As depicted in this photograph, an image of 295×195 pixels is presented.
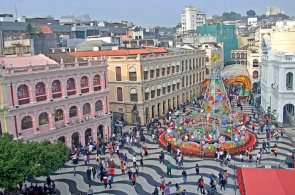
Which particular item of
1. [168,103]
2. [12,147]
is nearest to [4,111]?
[12,147]

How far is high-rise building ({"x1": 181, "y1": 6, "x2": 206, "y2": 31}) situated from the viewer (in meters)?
184

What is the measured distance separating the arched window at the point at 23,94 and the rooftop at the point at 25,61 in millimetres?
2350

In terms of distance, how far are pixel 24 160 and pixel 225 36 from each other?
350ft

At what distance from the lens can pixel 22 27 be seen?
69.2 meters

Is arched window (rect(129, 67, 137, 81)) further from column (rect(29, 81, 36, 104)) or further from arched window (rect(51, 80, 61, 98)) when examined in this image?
column (rect(29, 81, 36, 104))

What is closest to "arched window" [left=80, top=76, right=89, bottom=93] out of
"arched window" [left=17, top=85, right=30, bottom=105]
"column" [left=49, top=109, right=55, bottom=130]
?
"column" [left=49, top=109, right=55, bottom=130]

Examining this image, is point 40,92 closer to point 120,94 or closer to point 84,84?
point 84,84

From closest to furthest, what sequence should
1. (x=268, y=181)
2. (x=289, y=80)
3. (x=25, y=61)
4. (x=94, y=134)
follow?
(x=268, y=181) < (x=25, y=61) < (x=94, y=134) < (x=289, y=80)

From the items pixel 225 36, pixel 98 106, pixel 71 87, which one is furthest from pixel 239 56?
pixel 71 87

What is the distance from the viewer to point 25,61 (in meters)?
34.3

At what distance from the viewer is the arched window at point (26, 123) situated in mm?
31625

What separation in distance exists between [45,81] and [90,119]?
7126 millimetres

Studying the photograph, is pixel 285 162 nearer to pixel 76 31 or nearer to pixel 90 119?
pixel 90 119

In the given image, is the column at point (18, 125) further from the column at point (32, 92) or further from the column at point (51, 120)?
the column at point (51, 120)
